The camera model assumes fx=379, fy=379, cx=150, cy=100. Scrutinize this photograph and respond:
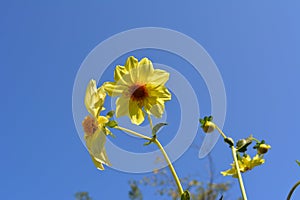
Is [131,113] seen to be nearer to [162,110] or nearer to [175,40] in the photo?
[162,110]

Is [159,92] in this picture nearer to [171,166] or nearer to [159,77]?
[159,77]

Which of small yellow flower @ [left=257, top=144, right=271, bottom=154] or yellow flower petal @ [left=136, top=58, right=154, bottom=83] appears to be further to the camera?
small yellow flower @ [left=257, top=144, right=271, bottom=154]

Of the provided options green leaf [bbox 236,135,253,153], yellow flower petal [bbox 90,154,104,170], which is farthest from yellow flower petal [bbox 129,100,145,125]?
green leaf [bbox 236,135,253,153]

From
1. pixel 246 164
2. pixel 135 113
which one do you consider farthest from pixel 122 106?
pixel 246 164

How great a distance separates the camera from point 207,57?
0.67m

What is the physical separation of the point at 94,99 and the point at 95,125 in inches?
2.0

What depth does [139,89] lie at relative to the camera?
2.72 feet

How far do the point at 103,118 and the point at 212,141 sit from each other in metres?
0.25

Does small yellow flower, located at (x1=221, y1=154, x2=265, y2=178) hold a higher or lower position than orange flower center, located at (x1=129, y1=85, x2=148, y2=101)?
lower

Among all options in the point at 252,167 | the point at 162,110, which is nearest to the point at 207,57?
the point at 162,110

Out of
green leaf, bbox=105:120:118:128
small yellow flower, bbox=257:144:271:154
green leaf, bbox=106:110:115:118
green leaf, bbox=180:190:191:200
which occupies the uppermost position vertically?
small yellow flower, bbox=257:144:271:154

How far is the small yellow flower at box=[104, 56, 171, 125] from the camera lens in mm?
783

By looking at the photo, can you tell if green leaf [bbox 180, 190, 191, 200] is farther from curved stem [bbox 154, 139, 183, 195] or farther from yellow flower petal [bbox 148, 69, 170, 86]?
yellow flower petal [bbox 148, 69, 170, 86]

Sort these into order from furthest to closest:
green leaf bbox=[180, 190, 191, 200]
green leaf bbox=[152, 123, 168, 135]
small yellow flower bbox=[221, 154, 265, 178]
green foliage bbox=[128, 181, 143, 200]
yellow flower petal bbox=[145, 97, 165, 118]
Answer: green foliage bbox=[128, 181, 143, 200], small yellow flower bbox=[221, 154, 265, 178], yellow flower petal bbox=[145, 97, 165, 118], green leaf bbox=[152, 123, 168, 135], green leaf bbox=[180, 190, 191, 200]
